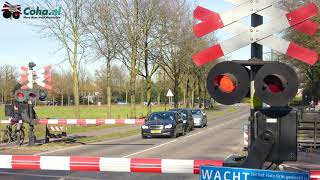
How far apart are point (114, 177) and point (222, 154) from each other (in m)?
6.74

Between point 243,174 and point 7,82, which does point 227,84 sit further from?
point 7,82

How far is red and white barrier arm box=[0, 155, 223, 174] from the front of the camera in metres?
6.50

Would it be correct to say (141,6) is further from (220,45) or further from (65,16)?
(220,45)

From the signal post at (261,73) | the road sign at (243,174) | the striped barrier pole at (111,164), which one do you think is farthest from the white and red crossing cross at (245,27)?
the striped barrier pole at (111,164)

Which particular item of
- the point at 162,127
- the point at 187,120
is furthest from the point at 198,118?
the point at 162,127

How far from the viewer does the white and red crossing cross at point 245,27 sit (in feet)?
16.2

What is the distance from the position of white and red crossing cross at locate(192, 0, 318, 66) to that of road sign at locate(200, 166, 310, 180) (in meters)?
1.09

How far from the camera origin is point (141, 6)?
44031mm

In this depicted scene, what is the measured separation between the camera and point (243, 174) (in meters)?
4.97

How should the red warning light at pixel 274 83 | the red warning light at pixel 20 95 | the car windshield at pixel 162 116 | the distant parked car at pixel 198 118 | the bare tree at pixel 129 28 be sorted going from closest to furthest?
the red warning light at pixel 274 83, the red warning light at pixel 20 95, the car windshield at pixel 162 116, the distant parked car at pixel 198 118, the bare tree at pixel 129 28

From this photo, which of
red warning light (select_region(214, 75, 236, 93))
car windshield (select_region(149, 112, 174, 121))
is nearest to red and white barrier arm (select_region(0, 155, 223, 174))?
red warning light (select_region(214, 75, 236, 93))

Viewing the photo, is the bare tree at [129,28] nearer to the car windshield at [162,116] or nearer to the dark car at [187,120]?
the dark car at [187,120]

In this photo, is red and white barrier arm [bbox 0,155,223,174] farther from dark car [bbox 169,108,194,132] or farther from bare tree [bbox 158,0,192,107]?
bare tree [bbox 158,0,192,107]

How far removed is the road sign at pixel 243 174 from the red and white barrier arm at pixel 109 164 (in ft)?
3.28
